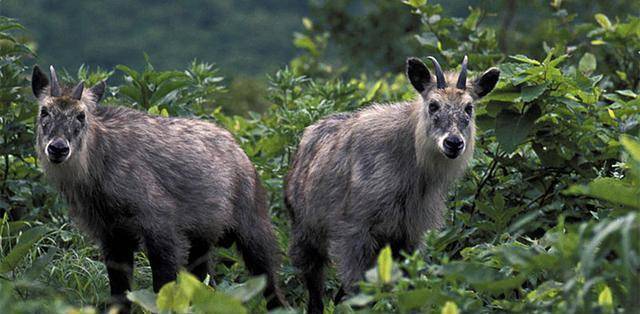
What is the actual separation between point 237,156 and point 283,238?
80 centimetres

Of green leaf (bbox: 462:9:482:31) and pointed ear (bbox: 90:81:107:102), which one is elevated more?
pointed ear (bbox: 90:81:107:102)

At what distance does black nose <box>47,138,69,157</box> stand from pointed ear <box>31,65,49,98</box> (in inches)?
23.1

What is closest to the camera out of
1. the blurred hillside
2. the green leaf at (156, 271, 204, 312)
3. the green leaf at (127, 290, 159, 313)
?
the green leaf at (156, 271, 204, 312)

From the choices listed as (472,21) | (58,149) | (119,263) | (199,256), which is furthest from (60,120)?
(472,21)

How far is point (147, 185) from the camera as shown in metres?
6.82

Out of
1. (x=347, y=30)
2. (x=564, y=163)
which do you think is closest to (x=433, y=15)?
(x=564, y=163)

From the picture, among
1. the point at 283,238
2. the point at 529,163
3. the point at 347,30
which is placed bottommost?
the point at 347,30

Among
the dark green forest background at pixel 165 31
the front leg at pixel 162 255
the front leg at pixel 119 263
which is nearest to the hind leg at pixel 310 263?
the front leg at pixel 162 255

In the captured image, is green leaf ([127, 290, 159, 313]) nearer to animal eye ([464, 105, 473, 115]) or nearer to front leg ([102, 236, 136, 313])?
front leg ([102, 236, 136, 313])

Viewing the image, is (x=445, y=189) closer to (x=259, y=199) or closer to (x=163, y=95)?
(x=259, y=199)

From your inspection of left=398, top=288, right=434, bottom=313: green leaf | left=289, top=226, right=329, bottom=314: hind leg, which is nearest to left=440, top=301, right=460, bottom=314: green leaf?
left=398, top=288, right=434, bottom=313: green leaf

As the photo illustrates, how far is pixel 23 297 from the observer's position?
5.94 metres

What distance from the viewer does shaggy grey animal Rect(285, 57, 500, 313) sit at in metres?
→ 6.66

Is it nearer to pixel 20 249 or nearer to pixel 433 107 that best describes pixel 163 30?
pixel 433 107
